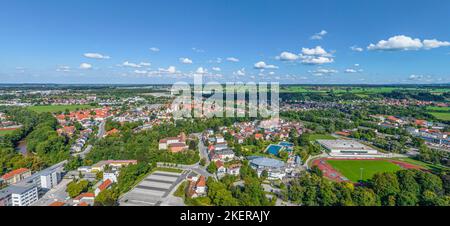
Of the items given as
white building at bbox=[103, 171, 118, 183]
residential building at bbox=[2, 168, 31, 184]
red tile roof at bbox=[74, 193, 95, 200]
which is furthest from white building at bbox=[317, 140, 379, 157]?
residential building at bbox=[2, 168, 31, 184]

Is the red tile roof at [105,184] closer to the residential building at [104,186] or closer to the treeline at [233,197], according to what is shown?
the residential building at [104,186]

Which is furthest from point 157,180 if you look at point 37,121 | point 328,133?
point 37,121

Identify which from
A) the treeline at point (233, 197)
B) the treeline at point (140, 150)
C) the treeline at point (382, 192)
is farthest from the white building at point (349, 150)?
the treeline at point (140, 150)

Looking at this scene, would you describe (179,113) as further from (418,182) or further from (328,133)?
(418,182)

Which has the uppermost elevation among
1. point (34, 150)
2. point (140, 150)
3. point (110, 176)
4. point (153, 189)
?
point (140, 150)

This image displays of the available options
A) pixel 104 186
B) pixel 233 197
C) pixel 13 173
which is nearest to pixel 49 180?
pixel 13 173

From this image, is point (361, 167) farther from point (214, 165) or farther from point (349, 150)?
point (214, 165)
